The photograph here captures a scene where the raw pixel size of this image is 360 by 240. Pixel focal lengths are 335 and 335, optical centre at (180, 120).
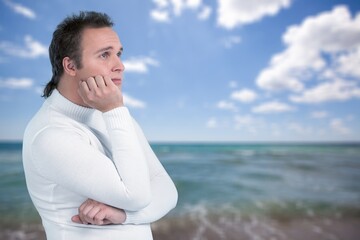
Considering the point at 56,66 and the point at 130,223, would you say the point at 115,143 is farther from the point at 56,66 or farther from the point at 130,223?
the point at 56,66

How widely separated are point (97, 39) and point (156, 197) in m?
0.56

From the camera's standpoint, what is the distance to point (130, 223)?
102 cm

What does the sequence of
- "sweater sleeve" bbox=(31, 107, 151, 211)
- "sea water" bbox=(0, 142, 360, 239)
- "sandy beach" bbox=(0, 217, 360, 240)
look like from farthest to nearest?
1. "sea water" bbox=(0, 142, 360, 239)
2. "sandy beach" bbox=(0, 217, 360, 240)
3. "sweater sleeve" bbox=(31, 107, 151, 211)

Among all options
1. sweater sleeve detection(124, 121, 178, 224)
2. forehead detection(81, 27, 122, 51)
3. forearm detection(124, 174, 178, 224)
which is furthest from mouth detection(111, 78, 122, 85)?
forearm detection(124, 174, 178, 224)

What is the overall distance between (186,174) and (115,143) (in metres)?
7.27

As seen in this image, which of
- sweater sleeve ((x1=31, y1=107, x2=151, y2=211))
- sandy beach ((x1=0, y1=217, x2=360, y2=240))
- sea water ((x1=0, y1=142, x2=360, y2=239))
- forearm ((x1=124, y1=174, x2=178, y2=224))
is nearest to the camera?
sweater sleeve ((x1=31, y1=107, x2=151, y2=211))

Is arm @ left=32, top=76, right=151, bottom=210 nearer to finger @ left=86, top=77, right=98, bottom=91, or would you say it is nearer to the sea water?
finger @ left=86, top=77, right=98, bottom=91

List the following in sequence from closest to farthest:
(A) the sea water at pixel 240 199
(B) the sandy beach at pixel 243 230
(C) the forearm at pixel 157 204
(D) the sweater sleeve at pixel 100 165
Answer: (D) the sweater sleeve at pixel 100 165
(C) the forearm at pixel 157 204
(B) the sandy beach at pixel 243 230
(A) the sea water at pixel 240 199

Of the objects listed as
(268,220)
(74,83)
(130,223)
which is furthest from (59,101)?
(268,220)

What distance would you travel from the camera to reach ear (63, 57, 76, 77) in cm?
109

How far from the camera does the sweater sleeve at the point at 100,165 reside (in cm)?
87

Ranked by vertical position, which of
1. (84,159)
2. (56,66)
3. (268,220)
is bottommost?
(268,220)

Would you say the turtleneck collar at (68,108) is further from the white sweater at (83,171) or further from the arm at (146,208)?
the arm at (146,208)

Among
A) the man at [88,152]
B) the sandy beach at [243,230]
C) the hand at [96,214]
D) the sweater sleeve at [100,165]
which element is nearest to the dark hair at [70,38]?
the man at [88,152]
